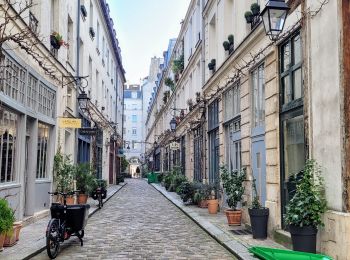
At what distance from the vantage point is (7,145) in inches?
404

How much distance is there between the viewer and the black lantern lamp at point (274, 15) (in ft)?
24.9

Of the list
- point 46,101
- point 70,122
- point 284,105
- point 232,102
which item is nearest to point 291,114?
point 284,105

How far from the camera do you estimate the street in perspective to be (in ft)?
22.5

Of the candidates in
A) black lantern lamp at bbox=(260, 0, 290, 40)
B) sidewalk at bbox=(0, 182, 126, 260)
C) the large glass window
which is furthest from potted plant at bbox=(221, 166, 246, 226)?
the large glass window

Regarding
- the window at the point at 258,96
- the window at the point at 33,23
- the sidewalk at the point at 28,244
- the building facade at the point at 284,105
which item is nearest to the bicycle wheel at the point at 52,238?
the sidewalk at the point at 28,244

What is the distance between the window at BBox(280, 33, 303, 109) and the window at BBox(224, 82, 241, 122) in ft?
12.3

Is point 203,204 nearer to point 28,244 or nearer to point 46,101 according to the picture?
point 46,101

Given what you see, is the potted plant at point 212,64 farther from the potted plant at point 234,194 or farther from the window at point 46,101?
the potted plant at point 234,194

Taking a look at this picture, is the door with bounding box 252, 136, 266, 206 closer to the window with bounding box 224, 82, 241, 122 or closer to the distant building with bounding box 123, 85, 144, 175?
the window with bounding box 224, 82, 241, 122

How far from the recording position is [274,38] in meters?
8.26

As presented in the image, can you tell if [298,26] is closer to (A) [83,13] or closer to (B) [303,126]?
(B) [303,126]

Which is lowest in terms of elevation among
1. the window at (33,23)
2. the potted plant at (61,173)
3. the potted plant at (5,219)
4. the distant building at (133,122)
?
the potted plant at (5,219)

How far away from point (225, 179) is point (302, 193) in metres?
4.69

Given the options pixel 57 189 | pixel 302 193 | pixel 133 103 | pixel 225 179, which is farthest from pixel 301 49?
pixel 133 103
